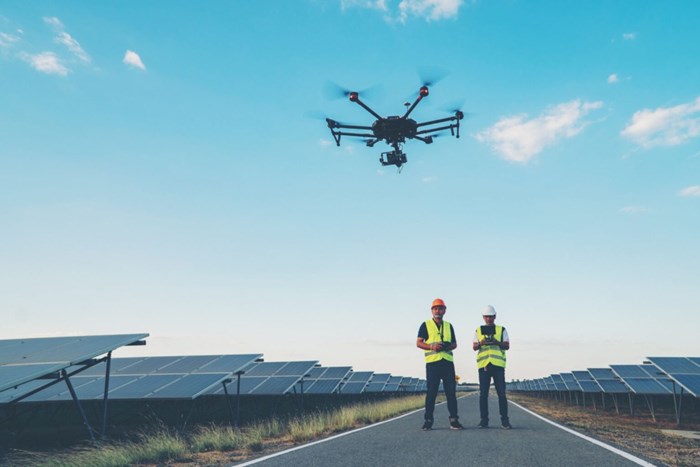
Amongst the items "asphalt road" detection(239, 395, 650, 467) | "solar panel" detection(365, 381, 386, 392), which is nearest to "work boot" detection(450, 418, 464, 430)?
"asphalt road" detection(239, 395, 650, 467)

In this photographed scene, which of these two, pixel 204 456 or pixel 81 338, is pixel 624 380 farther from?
pixel 81 338

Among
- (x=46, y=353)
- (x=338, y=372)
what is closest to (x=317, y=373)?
(x=338, y=372)

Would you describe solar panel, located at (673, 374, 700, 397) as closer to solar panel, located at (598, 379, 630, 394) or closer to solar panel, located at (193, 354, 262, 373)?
solar panel, located at (598, 379, 630, 394)

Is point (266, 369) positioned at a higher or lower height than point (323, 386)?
higher

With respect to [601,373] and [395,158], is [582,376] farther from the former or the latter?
[395,158]

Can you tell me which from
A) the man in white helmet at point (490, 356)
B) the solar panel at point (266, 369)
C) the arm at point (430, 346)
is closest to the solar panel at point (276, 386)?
the solar panel at point (266, 369)

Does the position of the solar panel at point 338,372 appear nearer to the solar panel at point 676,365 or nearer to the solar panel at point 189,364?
the solar panel at point 189,364

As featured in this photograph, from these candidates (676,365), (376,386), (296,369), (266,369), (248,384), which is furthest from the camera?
(376,386)
